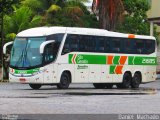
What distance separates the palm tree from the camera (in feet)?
132

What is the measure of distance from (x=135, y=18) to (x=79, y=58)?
27.1 meters

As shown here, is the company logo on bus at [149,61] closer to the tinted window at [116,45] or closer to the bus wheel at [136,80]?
the bus wheel at [136,80]

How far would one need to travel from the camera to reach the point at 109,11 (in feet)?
133

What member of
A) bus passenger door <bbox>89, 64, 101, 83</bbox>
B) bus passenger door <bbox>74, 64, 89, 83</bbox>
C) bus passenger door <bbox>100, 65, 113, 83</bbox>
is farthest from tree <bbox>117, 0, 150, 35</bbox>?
bus passenger door <bbox>74, 64, 89, 83</bbox>

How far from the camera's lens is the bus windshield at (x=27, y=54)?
29812mm

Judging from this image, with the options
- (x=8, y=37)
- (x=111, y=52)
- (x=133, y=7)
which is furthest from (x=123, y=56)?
(x=133, y=7)

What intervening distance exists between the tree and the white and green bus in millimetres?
20644

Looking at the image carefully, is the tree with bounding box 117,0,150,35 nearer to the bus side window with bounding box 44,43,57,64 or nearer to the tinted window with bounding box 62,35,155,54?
the tinted window with bounding box 62,35,155,54

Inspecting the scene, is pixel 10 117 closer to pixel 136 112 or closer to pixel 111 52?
pixel 136 112

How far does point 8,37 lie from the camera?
44312 mm

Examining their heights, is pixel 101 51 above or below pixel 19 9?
below

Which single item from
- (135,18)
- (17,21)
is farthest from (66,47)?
(135,18)

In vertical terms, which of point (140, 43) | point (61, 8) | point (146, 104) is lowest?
point (146, 104)

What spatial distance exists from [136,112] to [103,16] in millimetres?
24715
